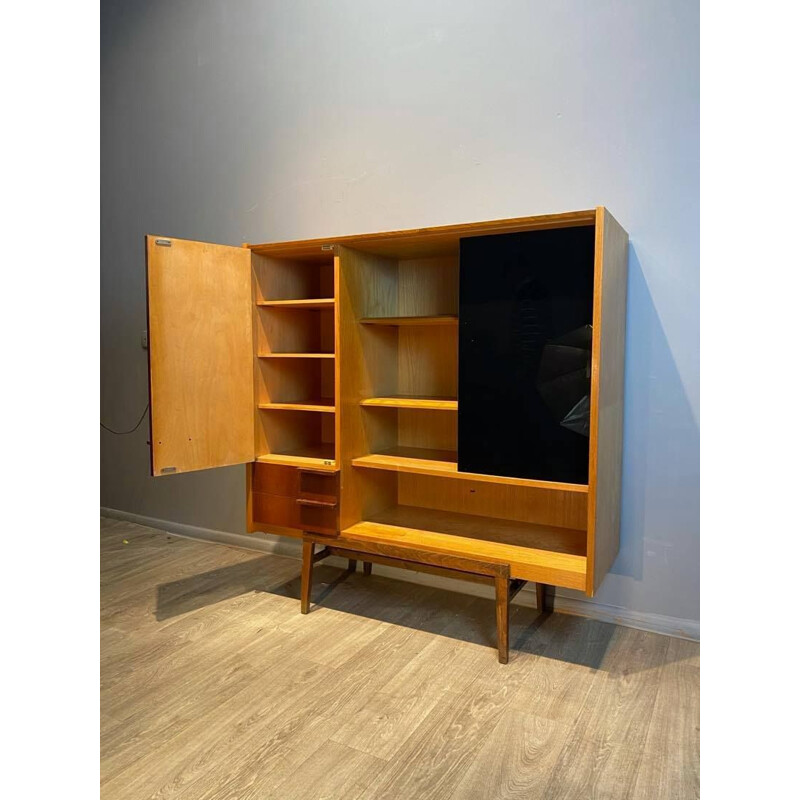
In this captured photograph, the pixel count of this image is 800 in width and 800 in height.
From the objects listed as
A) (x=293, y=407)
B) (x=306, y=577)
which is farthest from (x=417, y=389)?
(x=306, y=577)

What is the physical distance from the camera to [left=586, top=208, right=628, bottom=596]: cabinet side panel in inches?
81.1

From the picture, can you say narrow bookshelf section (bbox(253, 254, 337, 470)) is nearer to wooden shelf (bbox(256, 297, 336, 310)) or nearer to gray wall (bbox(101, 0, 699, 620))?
wooden shelf (bbox(256, 297, 336, 310))

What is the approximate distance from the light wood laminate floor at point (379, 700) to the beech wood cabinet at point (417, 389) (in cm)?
24

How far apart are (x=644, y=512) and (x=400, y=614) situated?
1.11 m

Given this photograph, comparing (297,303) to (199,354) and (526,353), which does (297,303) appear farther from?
(526,353)

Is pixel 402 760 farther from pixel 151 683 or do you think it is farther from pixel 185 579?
pixel 185 579

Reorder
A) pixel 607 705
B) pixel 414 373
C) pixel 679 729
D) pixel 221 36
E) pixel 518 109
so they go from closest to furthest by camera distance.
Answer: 1. pixel 679 729
2. pixel 607 705
3. pixel 518 109
4. pixel 414 373
5. pixel 221 36

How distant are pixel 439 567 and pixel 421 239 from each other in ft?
4.22

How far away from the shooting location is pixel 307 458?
2.75 meters

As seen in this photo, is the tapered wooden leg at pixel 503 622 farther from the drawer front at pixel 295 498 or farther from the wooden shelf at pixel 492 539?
the drawer front at pixel 295 498

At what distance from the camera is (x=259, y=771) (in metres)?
1.67

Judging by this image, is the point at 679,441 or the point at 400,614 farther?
the point at 400,614
